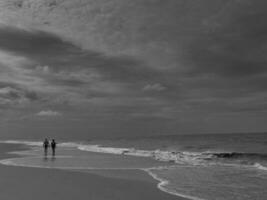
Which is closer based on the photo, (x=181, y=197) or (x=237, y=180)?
(x=181, y=197)

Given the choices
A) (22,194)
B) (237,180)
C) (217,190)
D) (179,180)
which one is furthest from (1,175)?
(237,180)

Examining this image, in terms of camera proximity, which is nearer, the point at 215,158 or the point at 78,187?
the point at 78,187

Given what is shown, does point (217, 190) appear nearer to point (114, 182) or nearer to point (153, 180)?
point (153, 180)

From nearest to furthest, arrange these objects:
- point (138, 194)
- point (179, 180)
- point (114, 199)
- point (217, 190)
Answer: point (114, 199)
point (138, 194)
point (217, 190)
point (179, 180)

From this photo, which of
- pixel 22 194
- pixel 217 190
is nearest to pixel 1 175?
pixel 22 194

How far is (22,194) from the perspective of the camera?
10.7 meters

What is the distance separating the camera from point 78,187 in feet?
40.1

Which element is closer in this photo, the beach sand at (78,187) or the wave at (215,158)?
the beach sand at (78,187)

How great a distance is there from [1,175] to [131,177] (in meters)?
6.21

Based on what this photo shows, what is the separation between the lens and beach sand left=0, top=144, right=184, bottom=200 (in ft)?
34.6

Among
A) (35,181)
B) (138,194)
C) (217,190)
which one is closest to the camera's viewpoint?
(138,194)

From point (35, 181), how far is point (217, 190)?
7521 millimetres

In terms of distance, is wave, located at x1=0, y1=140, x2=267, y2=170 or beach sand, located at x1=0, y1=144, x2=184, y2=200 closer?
beach sand, located at x1=0, y1=144, x2=184, y2=200

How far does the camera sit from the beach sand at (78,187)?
10547mm
